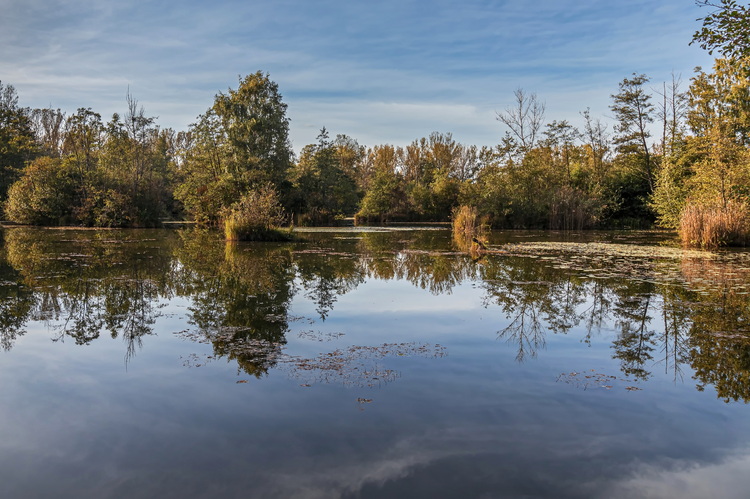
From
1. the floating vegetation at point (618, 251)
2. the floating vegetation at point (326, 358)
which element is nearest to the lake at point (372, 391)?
the floating vegetation at point (326, 358)

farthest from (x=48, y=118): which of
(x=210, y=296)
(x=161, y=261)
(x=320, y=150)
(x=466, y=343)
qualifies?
(x=466, y=343)

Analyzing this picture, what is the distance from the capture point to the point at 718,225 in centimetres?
1758

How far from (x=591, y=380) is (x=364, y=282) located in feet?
20.1

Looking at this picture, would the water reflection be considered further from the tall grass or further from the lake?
Result: the tall grass

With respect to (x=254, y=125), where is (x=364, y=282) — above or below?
below

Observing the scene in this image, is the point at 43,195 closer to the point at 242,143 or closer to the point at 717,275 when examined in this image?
the point at 242,143

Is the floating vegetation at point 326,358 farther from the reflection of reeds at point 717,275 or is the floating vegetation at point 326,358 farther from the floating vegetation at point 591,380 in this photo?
the reflection of reeds at point 717,275

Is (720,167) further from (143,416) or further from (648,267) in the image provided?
(143,416)

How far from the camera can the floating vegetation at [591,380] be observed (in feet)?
14.7

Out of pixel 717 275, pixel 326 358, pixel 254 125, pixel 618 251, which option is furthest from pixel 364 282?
pixel 254 125

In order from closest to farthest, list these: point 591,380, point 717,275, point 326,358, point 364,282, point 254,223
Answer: point 591,380 < point 326,358 < point 364,282 < point 717,275 < point 254,223

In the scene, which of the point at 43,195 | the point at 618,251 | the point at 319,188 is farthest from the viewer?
the point at 319,188

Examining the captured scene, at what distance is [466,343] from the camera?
588 cm

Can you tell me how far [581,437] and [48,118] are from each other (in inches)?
3044
